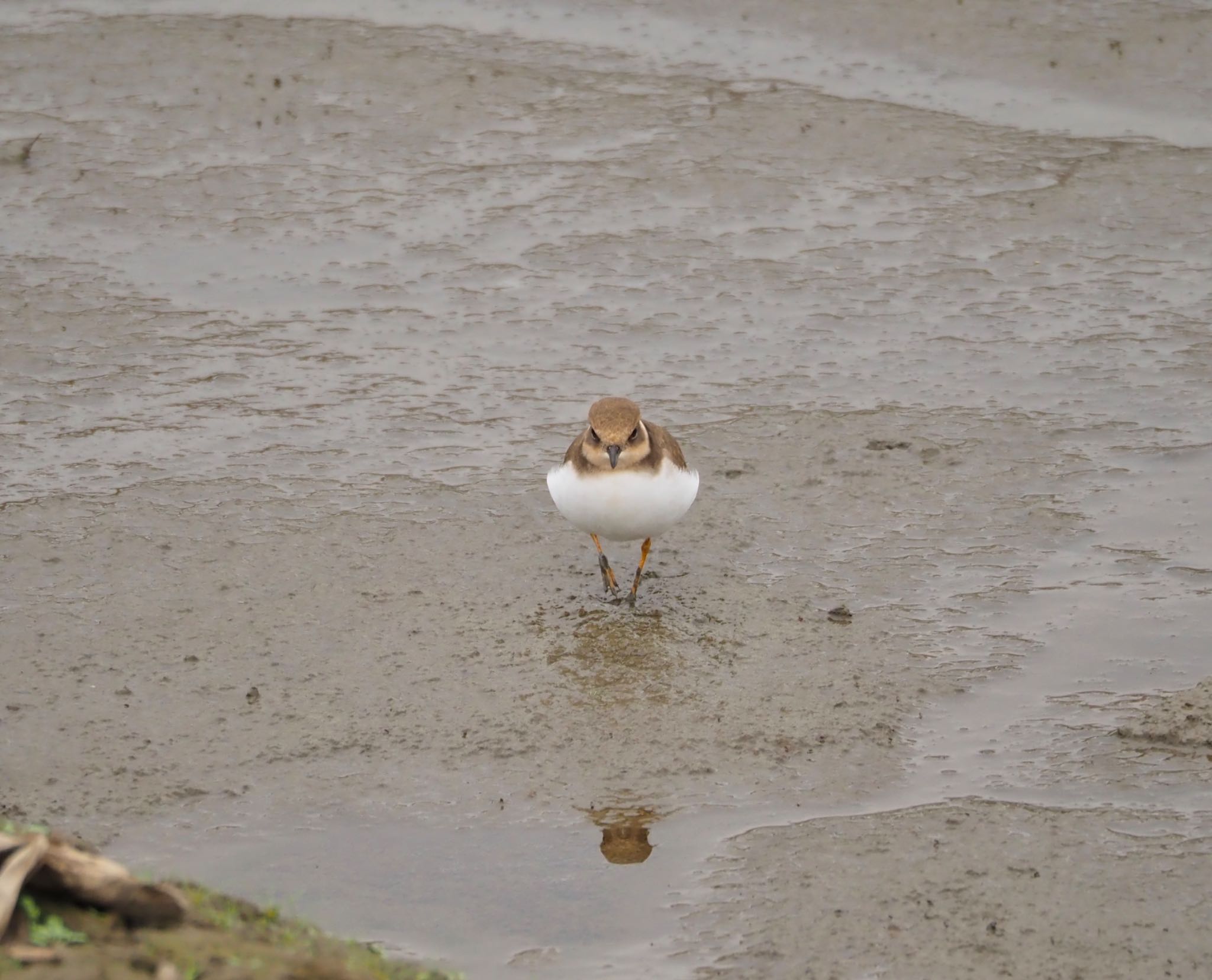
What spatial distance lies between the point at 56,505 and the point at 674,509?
2896mm

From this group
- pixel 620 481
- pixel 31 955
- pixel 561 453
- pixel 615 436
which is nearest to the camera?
pixel 31 955

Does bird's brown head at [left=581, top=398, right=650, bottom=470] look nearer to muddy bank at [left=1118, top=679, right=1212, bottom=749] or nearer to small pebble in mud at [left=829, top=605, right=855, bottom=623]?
small pebble in mud at [left=829, top=605, right=855, bottom=623]

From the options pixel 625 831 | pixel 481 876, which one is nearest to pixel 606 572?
pixel 625 831

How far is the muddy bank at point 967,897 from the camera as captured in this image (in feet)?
15.4

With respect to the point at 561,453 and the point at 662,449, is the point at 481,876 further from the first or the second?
the point at 561,453

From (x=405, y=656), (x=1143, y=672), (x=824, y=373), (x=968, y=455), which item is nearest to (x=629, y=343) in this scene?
(x=824, y=373)

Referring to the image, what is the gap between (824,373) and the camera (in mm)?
8523

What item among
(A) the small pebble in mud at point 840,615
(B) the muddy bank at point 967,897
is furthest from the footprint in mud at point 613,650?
(B) the muddy bank at point 967,897

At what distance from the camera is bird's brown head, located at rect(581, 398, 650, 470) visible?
21.2ft

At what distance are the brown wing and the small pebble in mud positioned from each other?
87 centimetres

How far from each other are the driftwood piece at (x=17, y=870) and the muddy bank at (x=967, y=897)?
6.67 ft

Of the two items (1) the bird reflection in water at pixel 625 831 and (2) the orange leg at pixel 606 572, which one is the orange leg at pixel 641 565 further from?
(1) the bird reflection in water at pixel 625 831

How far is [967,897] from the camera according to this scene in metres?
4.96

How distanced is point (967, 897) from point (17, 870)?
2833 millimetres
